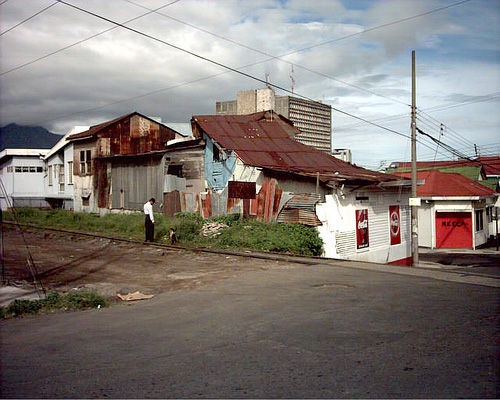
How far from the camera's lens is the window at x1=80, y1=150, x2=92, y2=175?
33581mm

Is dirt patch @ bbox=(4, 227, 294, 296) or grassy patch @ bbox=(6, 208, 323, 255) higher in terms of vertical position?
grassy patch @ bbox=(6, 208, 323, 255)

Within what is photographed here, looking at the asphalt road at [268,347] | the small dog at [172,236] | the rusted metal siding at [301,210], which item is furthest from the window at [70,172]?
the asphalt road at [268,347]

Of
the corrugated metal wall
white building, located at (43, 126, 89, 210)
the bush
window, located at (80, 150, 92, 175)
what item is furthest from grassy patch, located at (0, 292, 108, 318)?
white building, located at (43, 126, 89, 210)

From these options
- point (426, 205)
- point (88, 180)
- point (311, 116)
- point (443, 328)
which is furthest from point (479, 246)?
point (443, 328)

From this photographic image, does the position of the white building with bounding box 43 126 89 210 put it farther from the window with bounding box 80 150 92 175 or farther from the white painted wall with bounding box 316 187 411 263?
the white painted wall with bounding box 316 187 411 263

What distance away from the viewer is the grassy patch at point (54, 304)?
8.70m

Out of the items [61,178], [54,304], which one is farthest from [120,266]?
[61,178]

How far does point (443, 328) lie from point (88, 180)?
30589 millimetres

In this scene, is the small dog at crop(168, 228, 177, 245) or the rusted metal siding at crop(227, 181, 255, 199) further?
the rusted metal siding at crop(227, 181, 255, 199)

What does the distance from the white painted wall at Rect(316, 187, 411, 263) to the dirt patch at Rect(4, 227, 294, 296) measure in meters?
4.52

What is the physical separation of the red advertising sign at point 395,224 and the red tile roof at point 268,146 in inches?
68.3

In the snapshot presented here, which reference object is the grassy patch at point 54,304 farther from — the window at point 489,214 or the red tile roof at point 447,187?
the window at point 489,214

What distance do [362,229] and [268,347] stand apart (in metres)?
15.5

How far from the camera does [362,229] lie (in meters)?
20.7
